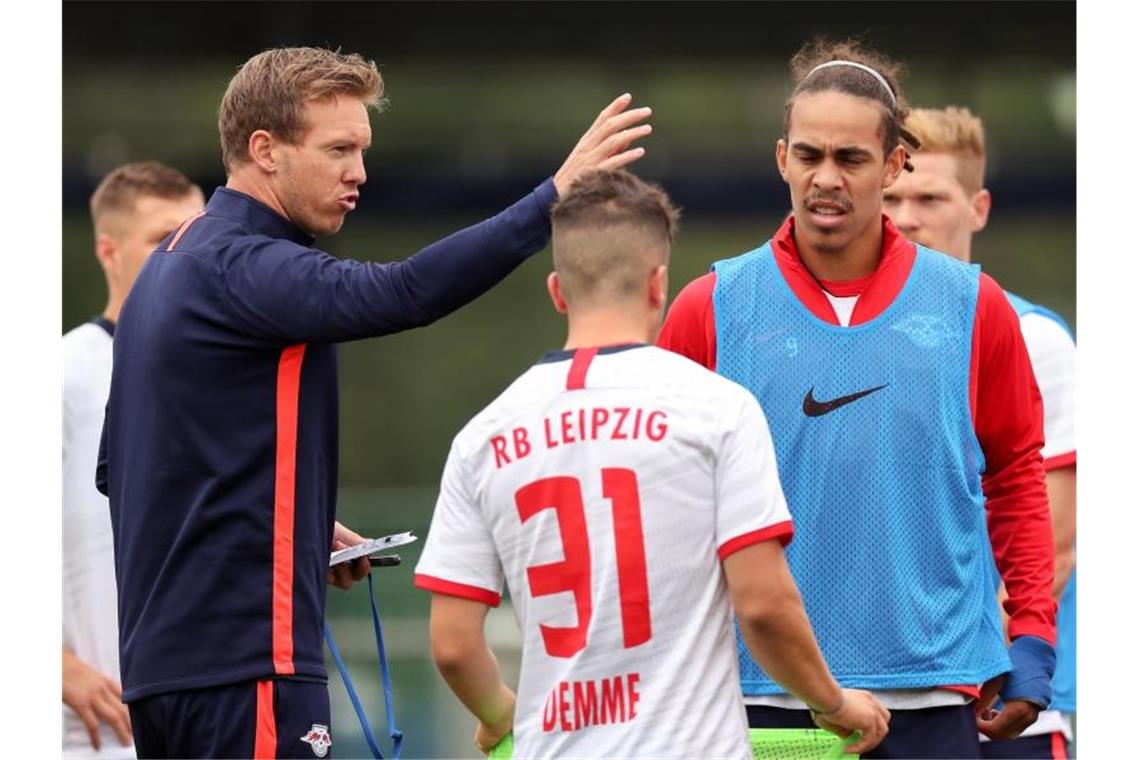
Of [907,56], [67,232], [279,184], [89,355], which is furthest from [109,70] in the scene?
[279,184]

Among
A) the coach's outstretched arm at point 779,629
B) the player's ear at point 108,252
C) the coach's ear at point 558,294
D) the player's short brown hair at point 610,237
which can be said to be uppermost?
the player's ear at point 108,252

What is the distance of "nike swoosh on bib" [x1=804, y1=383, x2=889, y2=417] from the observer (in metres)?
3.97

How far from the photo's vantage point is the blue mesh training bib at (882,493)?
395 cm

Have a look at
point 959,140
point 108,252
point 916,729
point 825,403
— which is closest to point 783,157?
point 825,403

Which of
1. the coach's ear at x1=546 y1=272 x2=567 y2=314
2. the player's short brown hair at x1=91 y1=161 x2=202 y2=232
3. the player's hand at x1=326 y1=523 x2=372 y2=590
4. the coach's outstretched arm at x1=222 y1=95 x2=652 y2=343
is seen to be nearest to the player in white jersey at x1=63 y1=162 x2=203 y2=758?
the player's short brown hair at x1=91 y1=161 x2=202 y2=232

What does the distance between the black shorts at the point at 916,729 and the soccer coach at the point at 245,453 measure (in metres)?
1.01

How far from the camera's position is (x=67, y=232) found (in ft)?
61.0

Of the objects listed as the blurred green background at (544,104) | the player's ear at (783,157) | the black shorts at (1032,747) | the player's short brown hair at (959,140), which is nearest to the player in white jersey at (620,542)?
the player's ear at (783,157)

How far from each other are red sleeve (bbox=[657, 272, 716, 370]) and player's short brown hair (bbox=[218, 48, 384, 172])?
0.91 m

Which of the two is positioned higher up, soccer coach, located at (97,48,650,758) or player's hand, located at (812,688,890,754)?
soccer coach, located at (97,48,650,758)

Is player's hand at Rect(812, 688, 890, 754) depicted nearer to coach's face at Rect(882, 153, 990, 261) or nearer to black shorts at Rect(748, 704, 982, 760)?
black shorts at Rect(748, 704, 982, 760)

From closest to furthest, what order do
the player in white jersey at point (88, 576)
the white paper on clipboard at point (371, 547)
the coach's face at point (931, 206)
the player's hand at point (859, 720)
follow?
the player's hand at point (859, 720) < the white paper on clipboard at point (371, 547) < the coach's face at point (931, 206) < the player in white jersey at point (88, 576)

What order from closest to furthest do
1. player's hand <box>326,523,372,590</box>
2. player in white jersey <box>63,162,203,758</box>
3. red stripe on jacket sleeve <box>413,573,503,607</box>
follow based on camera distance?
red stripe on jacket sleeve <box>413,573,503,607</box>
player's hand <box>326,523,372,590</box>
player in white jersey <box>63,162,203,758</box>

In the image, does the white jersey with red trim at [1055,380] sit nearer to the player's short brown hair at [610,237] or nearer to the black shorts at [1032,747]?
the black shorts at [1032,747]
